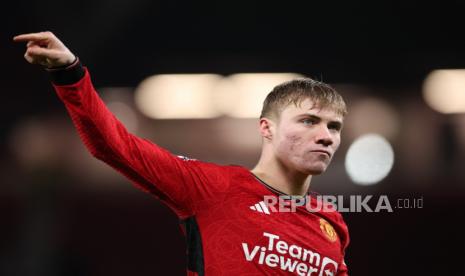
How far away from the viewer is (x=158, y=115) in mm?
6133

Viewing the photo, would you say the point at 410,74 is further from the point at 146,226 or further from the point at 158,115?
the point at 146,226

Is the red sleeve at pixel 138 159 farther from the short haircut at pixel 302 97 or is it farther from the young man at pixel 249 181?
the short haircut at pixel 302 97

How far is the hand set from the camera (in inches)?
74.3

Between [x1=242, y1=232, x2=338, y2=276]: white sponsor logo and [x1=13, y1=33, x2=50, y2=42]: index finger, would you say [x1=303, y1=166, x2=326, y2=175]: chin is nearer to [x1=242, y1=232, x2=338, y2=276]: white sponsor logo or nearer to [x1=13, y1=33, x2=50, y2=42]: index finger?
[x1=242, y1=232, x2=338, y2=276]: white sponsor logo

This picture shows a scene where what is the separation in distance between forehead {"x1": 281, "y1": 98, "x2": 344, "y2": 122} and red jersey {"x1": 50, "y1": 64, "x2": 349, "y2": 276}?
1.05ft

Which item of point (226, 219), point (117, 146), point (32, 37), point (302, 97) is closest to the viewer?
point (32, 37)

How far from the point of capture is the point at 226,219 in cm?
240

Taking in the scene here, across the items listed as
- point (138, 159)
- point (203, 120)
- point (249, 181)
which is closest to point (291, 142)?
point (249, 181)

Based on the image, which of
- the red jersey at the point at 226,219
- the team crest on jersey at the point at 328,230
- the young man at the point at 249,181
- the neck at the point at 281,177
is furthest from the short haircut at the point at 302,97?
the team crest on jersey at the point at 328,230

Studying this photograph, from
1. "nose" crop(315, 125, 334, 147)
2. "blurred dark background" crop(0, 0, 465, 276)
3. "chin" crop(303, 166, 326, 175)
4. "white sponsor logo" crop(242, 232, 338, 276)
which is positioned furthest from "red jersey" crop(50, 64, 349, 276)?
"blurred dark background" crop(0, 0, 465, 276)

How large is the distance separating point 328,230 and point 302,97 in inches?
23.3

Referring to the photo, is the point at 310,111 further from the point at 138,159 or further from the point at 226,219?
the point at 138,159

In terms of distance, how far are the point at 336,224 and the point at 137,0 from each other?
4.00 meters

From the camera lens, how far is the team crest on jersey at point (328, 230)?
8.61 feet
